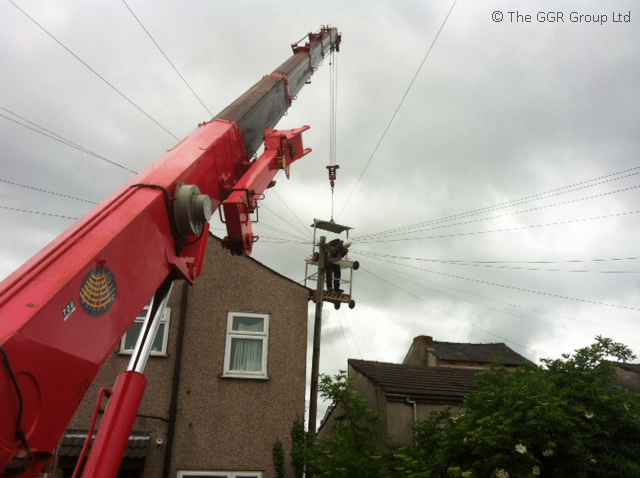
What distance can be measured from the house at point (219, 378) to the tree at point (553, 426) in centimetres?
396

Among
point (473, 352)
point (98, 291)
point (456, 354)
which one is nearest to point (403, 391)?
point (98, 291)

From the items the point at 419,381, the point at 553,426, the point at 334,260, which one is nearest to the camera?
the point at 553,426

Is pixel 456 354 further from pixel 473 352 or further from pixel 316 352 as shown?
pixel 316 352

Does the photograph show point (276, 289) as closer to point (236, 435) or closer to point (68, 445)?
point (236, 435)

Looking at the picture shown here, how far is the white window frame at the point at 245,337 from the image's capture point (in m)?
11.5

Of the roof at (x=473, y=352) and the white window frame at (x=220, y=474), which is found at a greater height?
the roof at (x=473, y=352)

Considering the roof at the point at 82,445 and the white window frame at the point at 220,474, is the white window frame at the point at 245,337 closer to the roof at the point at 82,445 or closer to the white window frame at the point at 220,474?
the white window frame at the point at 220,474

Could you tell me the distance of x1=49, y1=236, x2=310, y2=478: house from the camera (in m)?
10.7

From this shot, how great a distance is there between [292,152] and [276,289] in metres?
5.22

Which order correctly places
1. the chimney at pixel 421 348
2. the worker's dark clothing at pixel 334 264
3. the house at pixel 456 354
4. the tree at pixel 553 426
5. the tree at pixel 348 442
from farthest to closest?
the chimney at pixel 421 348 → the house at pixel 456 354 → the worker's dark clothing at pixel 334 264 → the tree at pixel 348 442 → the tree at pixel 553 426

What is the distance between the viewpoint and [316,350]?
44.4 feet

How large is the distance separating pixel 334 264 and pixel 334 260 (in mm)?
232

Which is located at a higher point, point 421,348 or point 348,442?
point 421,348

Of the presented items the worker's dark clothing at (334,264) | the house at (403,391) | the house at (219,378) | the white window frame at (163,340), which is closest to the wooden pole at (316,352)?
the worker's dark clothing at (334,264)
